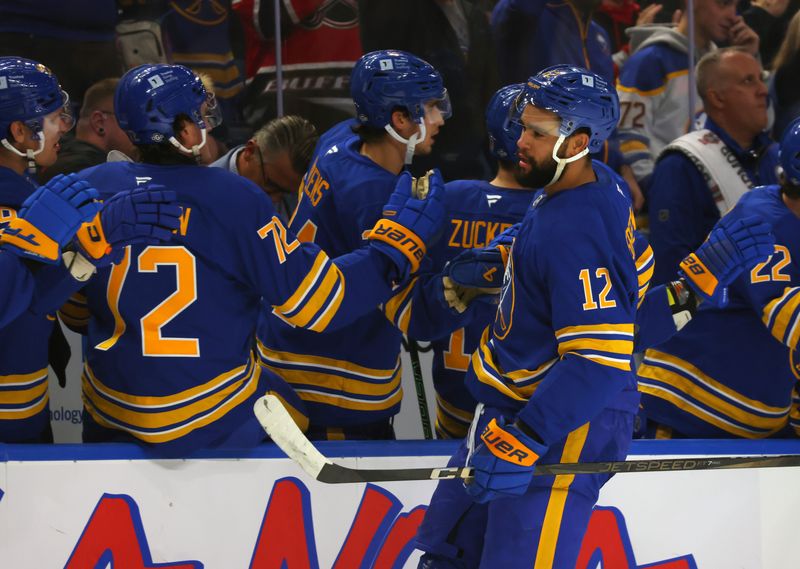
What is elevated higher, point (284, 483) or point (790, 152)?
point (790, 152)

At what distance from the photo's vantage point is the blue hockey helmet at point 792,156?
324 centimetres

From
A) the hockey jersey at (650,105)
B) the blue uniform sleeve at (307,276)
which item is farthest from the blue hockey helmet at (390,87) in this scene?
the hockey jersey at (650,105)

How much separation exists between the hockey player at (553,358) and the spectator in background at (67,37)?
212 centimetres

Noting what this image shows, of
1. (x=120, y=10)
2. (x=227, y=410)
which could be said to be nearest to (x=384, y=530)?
(x=227, y=410)

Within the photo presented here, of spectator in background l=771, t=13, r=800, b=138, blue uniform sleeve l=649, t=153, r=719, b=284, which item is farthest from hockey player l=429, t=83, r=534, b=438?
spectator in background l=771, t=13, r=800, b=138

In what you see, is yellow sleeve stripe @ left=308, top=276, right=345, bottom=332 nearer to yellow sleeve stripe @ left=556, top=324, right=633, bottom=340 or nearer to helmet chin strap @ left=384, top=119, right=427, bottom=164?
helmet chin strap @ left=384, top=119, right=427, bottom=164

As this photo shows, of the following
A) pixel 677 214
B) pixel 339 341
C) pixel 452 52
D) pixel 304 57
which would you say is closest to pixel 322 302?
pixel 339 341

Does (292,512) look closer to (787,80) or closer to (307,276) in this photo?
(307,276)

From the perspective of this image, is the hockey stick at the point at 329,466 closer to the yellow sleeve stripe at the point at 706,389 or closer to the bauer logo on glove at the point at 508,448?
the bauer logo on glove at the point at 508,448

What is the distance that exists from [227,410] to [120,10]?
1936mm

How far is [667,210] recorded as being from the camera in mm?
4172

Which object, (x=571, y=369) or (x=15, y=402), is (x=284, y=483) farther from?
(x=571, y=369)

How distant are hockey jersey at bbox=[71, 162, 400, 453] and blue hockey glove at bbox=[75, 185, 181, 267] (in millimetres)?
80

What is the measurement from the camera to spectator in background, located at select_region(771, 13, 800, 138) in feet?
16.4
